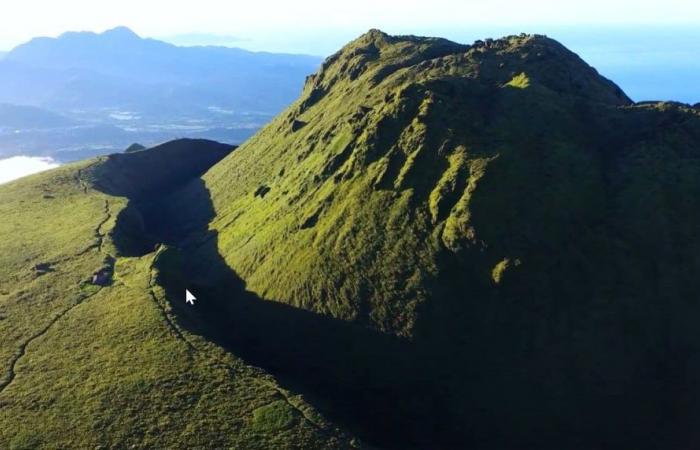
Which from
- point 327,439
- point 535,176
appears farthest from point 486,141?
point 327,439

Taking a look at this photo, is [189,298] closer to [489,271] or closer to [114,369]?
[114,369]

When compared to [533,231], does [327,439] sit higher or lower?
lower

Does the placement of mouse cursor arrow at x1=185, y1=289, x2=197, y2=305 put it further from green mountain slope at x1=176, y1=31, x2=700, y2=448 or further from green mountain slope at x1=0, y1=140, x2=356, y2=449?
green mountain slope at x1=176, y1=31, x2=700, y2=448

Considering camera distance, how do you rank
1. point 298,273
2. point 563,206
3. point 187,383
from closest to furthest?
point 187,383 < point 563,206 < point 298,273

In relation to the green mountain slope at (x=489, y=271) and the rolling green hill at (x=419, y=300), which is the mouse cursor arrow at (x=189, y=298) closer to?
the rolling green hill at (x=419, y=300)

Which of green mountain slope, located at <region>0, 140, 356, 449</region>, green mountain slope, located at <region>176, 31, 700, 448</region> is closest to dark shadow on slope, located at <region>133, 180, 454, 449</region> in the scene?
green mountain slope, located at <region>176, 31, 700, 448</region>

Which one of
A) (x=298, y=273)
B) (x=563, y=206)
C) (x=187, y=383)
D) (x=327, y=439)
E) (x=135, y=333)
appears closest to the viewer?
(x=327, y=439)

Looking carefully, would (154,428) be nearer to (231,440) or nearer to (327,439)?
(231,440)
